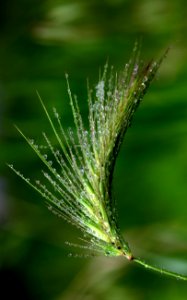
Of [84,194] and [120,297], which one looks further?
[120,297]

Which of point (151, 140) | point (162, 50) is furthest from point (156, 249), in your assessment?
point (162, 50)

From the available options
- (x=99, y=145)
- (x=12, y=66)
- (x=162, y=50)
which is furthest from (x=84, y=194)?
(x=12, y=66)

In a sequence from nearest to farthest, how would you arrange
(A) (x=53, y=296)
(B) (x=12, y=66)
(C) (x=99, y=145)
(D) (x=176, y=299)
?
(C) (x=99, y=145)
(D) (x=176, y=299)
(A) (x=53, y=296)
(B) (x=12, y=66)

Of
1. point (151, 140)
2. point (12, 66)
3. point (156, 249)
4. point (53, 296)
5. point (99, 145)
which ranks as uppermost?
point (12, 66)

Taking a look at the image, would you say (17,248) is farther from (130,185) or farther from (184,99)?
(184,99)

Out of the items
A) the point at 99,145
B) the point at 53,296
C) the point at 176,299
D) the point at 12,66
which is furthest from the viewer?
the point at 12,66

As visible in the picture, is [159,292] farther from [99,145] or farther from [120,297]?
[99,145]

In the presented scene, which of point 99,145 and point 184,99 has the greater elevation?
point 184,99
